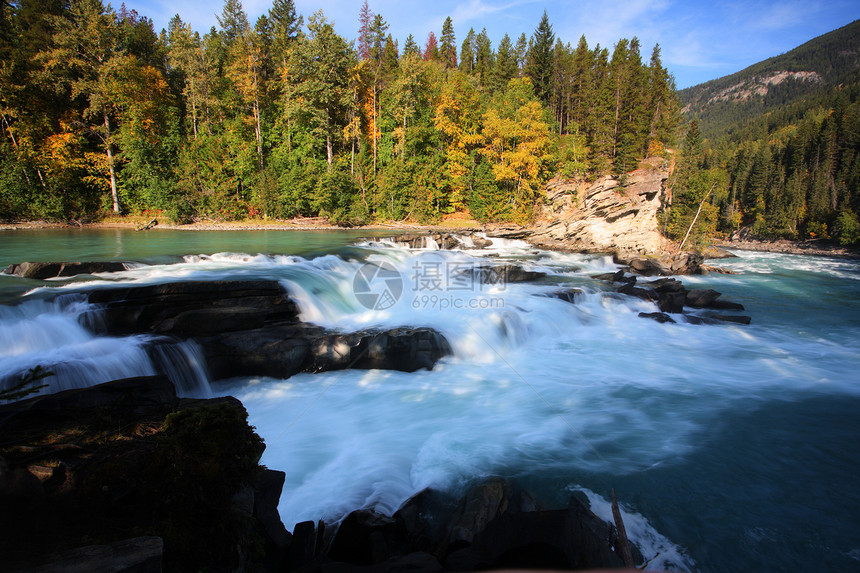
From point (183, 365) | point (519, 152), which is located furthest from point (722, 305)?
point (519, 152)

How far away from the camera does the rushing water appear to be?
4.88 m

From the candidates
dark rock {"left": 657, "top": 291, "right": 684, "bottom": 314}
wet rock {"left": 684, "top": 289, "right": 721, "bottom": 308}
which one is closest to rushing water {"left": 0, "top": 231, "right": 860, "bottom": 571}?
dark rock {"left": 657, "top": 291, "right": 684, "bottom": 314}

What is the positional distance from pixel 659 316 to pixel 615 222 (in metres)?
15.8

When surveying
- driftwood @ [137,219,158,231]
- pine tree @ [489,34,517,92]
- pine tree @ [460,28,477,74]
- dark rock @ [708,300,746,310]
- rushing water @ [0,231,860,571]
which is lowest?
rushing water @ [0,231,860,571]

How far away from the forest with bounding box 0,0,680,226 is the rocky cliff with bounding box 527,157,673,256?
6.86m

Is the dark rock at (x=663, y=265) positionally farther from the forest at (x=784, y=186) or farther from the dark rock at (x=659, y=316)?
the forest at (x=784, y=186)

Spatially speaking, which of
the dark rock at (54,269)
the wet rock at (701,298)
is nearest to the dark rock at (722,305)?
the wet rock at (701,298)

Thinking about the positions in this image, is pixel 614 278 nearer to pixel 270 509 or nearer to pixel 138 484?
pixel 270 509

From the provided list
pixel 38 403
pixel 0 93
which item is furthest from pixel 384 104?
pixel 38 403

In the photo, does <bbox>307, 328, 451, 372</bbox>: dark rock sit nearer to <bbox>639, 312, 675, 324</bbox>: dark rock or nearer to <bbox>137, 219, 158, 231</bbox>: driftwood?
<bbox>639, 312, 675, 324</bbox>: dark rock

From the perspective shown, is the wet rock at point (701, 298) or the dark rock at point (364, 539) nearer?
the dark rock at point (364, 539)

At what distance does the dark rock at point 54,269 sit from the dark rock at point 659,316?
16.1m

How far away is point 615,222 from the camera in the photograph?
27.0 m

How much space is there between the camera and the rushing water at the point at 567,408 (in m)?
4.88
